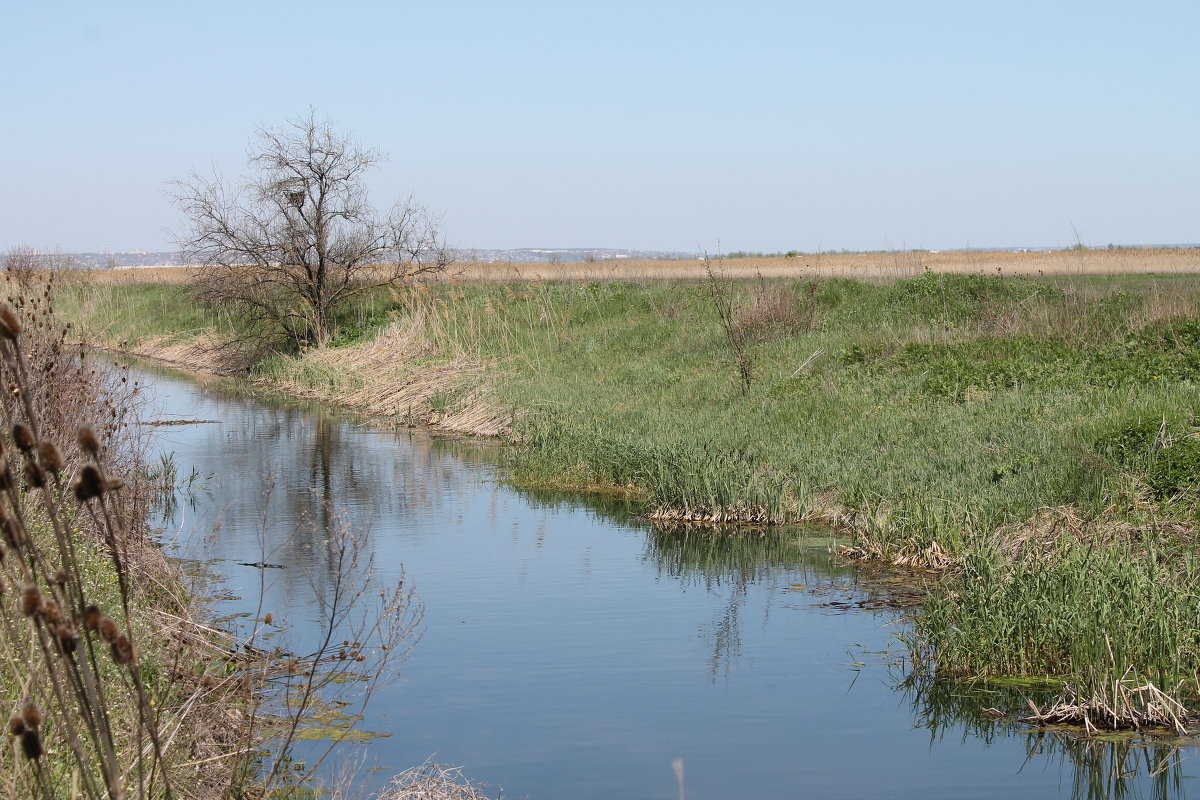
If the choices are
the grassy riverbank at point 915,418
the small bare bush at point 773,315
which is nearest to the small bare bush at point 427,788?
the grassy riverbank at point 915,418

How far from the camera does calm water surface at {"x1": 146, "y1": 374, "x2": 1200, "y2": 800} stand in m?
6.83

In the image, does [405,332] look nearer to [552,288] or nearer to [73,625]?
[552,288]

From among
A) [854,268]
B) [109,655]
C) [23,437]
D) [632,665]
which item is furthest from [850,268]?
[23,437]

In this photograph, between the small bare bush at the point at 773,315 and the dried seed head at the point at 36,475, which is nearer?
the dried seed head at the point at 36,475

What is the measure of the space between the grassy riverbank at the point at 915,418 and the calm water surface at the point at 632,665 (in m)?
0.67

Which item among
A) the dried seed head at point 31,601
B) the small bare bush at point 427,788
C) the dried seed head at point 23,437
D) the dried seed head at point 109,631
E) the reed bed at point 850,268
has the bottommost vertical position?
the small bare bush at point 427,788

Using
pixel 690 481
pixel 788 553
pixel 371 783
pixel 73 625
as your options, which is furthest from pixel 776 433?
pixel 73 625

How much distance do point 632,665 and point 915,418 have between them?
6975mm

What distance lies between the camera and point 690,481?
42.4 feet

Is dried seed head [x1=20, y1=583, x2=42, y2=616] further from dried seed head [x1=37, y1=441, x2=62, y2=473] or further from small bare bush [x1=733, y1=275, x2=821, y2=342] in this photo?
small bare bush [x1=733, y1=275, x2=821, y2=342]

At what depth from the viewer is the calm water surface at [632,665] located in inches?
269

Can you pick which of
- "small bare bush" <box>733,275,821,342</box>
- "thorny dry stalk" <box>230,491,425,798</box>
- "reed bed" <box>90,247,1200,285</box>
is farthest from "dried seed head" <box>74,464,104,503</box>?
"reed bed" <box>90,247,1200,285</box>

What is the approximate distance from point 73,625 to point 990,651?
21.9 feet

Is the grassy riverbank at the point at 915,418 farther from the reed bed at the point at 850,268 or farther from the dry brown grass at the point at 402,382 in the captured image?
the reed bed at the point at 850,268
